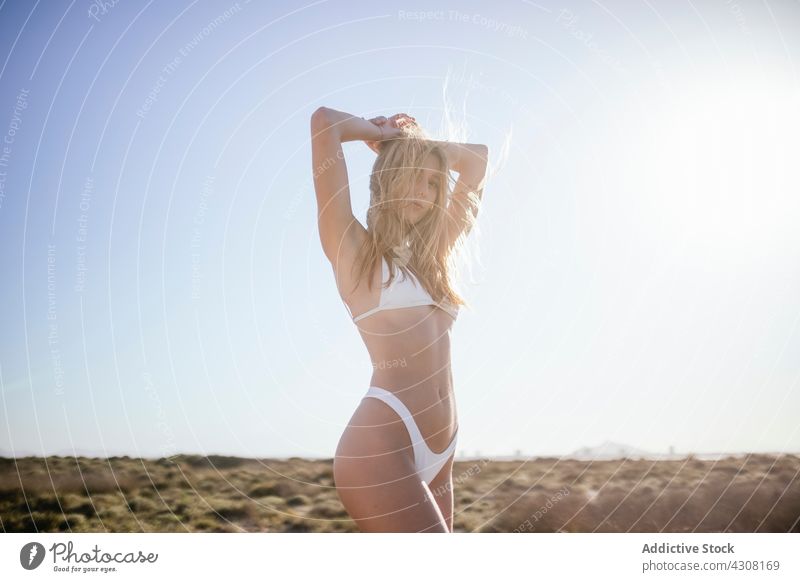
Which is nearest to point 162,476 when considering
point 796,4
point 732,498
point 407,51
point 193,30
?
point 193,30

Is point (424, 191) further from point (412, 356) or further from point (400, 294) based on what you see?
point (412, 356)

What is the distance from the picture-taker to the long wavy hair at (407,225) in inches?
124

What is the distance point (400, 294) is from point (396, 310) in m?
0.08

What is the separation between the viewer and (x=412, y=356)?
9.75 ft

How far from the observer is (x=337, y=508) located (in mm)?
5621

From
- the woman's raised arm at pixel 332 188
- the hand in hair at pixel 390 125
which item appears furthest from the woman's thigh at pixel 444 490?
the hand in hair at pixel 390 125

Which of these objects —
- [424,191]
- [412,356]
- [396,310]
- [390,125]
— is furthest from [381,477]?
[390,125]

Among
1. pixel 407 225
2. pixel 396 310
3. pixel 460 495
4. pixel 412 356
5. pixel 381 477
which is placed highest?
pixel 407 225

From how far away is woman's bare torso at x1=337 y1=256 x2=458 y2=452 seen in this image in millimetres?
2955

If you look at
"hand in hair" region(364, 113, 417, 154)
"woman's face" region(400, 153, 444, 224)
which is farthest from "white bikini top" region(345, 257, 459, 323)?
"hand in hair" region(364, 113, 417, 154)

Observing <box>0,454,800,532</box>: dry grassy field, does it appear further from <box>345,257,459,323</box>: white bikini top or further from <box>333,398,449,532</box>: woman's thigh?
<box>345,257,459,323</box>: white bikini top

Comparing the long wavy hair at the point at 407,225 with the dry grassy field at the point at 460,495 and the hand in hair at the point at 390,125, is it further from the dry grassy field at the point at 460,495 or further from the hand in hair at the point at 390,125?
the dry grassy field at the point at 460,495
